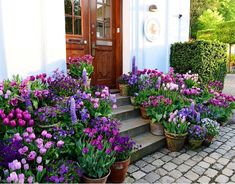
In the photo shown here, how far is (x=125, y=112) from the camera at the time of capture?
11.7 ft

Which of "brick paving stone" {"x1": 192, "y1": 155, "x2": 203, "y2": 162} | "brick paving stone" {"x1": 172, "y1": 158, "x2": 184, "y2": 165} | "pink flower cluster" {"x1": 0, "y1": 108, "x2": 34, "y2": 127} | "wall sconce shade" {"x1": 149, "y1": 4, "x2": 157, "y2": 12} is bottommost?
"brick paving stone" {"x1": 172, "y1": 158, "x2": 184, "y2": 165}

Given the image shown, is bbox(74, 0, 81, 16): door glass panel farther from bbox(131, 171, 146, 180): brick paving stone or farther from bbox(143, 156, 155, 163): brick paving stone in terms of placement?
bbox(131, 171, 146, 180): brick paving stone

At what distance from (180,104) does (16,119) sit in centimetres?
247

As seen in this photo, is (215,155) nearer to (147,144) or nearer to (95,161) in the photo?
(147,144)

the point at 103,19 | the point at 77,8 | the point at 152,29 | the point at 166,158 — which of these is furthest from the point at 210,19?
the point at 166,158

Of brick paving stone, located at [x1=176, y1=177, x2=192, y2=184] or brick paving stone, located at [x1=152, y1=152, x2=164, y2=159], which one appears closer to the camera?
brick paving stone, located at [x1=176, y1=177, x2=192, y2=184]

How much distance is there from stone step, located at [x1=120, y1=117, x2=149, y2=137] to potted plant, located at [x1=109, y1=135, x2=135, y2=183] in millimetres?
747

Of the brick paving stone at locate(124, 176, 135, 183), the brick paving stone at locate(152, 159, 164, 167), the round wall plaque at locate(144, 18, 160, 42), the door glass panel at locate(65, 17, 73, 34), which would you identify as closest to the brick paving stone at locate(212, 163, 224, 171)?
the brick paving stone at locate(152, 159, 164, 167)

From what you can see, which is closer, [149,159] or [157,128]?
[149,159]

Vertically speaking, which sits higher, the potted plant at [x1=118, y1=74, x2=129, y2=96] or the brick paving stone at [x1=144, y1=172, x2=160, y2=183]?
the potted plant at [x1=118, y1=74, x2=129, y2=96]

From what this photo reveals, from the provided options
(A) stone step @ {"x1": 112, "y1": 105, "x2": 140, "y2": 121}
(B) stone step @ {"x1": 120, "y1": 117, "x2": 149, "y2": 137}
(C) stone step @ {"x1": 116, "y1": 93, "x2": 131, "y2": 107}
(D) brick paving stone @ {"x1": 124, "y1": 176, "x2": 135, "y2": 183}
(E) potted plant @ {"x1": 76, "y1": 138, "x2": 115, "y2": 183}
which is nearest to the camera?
(E) potted plant @ {"x1": 76, "y1": 138, "x2": 115, "y2": 183}

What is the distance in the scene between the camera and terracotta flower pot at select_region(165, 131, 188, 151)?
304cm

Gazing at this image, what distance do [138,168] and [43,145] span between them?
4.08 feet

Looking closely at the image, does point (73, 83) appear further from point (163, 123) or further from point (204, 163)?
point (204, 163)
